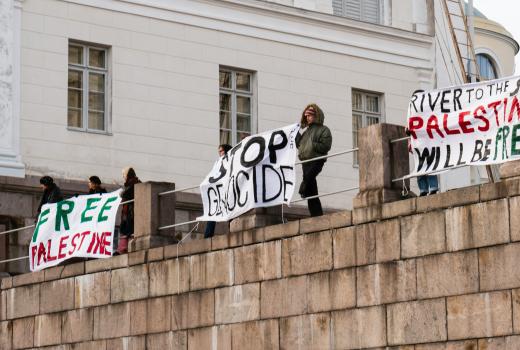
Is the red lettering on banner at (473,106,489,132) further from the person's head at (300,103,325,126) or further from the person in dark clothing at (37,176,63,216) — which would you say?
the person in dark clothing at (37,176,63,216)

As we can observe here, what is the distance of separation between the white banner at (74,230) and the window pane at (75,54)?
500cm

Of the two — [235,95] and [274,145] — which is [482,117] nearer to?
[274,145]

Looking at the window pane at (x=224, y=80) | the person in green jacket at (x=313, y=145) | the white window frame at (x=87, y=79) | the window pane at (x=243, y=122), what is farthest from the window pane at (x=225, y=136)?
the person in green jacket at (x=313, y=145)

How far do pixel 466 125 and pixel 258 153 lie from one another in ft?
12.4

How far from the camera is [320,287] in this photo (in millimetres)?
21266

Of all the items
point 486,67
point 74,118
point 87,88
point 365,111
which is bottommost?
point 74,118

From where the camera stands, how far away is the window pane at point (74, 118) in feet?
102

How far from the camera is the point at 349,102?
35094 mm

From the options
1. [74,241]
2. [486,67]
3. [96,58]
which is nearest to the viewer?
[74,241]

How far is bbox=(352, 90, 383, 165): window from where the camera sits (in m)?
35.4

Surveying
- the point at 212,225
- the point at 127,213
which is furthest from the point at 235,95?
the point at 212,225

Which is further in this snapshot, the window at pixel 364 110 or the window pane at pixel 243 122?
the window at pixel 364 110

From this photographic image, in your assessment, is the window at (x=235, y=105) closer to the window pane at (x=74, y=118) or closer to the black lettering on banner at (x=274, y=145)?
the window pane at (x=74, y=118)

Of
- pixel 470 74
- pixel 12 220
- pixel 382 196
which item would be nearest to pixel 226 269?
pixel 382 196
